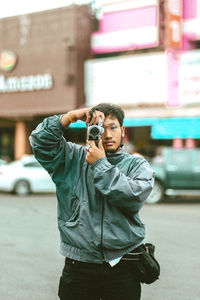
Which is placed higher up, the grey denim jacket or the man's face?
the man's face

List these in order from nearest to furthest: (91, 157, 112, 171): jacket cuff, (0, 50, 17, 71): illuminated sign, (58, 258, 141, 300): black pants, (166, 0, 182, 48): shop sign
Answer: (91, 157, 112, 171): jacket cuff < (58, 258, 141, 300): black pants < (166, 0, 182, 48): shop sign < (0, 50, 17, 71): illuminated sign

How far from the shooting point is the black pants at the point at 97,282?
8.91ft

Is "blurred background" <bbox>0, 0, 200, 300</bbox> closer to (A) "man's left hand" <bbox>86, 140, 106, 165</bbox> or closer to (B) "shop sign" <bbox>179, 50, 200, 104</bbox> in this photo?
(B) "shop sign" <bbox>179, 50, 200, 104</bbox>

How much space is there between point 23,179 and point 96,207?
50.4 feet

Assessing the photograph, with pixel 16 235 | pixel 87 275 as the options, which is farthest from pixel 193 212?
pixel 87 275

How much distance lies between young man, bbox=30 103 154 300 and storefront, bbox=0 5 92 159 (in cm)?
2192

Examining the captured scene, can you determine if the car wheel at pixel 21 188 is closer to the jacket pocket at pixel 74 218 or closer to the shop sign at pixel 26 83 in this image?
the shop sign at pixel 26 83

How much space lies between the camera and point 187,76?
2142cm

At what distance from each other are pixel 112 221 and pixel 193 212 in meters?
10.9

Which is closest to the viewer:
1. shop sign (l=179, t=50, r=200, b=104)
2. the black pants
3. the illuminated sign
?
the black pants

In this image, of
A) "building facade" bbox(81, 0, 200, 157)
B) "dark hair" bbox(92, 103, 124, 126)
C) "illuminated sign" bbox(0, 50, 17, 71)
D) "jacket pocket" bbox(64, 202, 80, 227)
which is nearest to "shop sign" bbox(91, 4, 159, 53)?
"building facade" bbox(81, 0, 200, 157)

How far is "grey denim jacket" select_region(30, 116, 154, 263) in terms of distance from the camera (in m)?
2.57

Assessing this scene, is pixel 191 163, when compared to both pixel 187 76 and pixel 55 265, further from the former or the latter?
pixel 55 265

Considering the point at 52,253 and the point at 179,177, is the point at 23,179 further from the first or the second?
the point at 52,253
